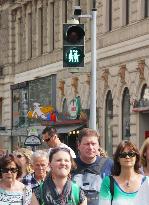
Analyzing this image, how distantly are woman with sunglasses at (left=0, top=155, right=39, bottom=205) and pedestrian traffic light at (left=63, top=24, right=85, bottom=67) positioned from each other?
839 centimetres

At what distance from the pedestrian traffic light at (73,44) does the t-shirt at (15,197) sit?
861 centimetres

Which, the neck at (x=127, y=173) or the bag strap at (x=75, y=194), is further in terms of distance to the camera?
the neck at (x=127, y=173)

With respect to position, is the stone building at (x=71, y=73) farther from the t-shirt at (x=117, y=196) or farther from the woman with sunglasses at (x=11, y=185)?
the t-shirt at (x=117, y=196)

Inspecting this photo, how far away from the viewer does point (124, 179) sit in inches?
358

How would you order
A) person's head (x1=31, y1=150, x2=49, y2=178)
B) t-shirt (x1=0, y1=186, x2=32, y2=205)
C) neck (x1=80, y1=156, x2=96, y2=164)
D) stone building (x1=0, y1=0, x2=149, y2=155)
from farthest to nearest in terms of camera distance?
stone building (x1=0, y1=0, x2=149, y2=155) → person's head (x1=31, y1=150, x2=49, y2=178) → neck (x1=80, y1=156, x2=96, y2=164) → t-shirt (x1=0, y1=186, x2=32, y2=205)

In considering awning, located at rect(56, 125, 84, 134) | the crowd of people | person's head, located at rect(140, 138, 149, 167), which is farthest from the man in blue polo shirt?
awning, located at rect(56, 125, 84, 134)

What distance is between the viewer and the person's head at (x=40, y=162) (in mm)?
11984

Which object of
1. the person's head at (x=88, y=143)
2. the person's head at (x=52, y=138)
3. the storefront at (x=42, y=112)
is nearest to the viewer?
the person's head at (x=88, y=143)

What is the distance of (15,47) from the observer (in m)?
55.2

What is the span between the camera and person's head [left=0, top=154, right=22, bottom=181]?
10.0 metres

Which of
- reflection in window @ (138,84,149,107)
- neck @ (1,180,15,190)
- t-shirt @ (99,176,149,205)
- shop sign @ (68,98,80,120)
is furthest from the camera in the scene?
shop sign @ (68,98,80,120)

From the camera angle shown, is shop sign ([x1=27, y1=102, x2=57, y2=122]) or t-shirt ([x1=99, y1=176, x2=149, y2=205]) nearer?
t-shirt ([x1=99, y1=176, x2=149, y2=205])

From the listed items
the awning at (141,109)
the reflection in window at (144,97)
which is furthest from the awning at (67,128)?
the reflection in window at (144,97)

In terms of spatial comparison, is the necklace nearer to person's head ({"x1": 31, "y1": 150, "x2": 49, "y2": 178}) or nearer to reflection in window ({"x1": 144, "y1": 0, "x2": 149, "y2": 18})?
person's head ({"x1": 31, "y1": 150, "x2": 49, "y2": 178})
